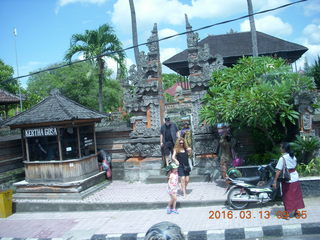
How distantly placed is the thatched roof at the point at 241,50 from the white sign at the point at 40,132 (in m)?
12.6

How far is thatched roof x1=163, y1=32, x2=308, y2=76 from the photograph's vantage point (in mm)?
20844

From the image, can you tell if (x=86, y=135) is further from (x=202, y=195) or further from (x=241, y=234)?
(x=241, y=234)

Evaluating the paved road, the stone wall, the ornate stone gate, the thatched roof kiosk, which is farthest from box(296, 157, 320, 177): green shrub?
the stone wall

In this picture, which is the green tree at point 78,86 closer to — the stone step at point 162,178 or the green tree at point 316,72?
the green tree at point 316,72

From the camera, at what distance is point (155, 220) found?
25.9 ft

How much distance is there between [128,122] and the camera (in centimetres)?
1280

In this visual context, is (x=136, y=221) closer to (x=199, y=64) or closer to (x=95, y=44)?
(x=199, y=64)

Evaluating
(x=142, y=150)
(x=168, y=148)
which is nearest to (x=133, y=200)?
(x=168, y=148)

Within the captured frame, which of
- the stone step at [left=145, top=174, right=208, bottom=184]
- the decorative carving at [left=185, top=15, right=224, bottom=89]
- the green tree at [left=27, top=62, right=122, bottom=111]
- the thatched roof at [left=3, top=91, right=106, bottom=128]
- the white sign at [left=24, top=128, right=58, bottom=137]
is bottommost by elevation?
the stone step at [left=145, top=174, right=208, bottom=184]

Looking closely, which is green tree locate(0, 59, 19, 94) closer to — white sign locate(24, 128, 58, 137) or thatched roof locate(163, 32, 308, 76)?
thatched roof locate(163, 32, 308, 76)

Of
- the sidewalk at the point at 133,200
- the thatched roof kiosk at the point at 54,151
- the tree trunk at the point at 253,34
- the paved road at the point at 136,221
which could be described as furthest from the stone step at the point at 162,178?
the tree trunk at the point at 253,34

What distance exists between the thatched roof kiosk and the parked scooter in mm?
5054
